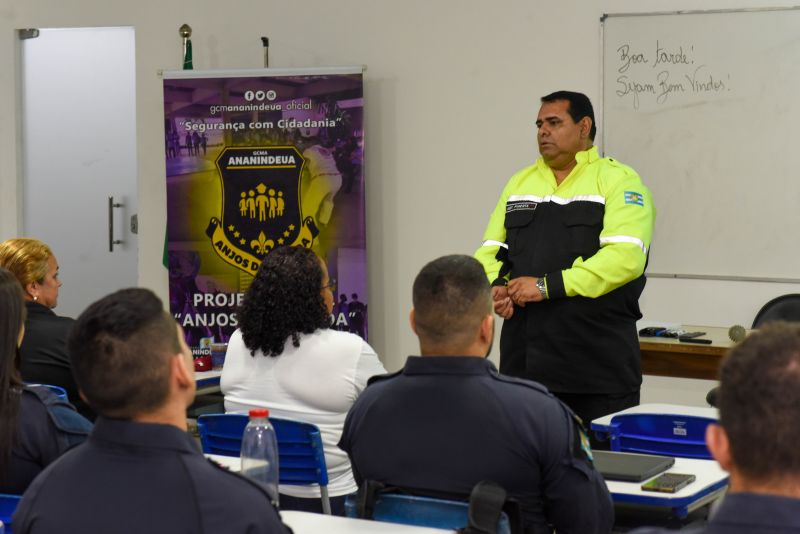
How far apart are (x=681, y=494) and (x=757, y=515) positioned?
1.31 metres

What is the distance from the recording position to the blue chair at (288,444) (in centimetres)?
317

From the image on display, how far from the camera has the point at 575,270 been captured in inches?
159

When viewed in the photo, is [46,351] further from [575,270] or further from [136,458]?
[136,458]

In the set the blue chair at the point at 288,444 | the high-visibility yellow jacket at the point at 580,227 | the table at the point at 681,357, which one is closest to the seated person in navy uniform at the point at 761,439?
the blue chair at the point at 288,444

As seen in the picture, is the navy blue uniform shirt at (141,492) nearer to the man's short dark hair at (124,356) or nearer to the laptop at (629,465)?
the man's short dark hair at (124,356)

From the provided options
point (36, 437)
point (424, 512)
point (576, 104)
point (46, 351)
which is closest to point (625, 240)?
point (576, 104)

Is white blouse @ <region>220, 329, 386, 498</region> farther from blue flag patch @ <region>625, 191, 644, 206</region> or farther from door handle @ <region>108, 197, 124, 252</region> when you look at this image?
door handle @ <region>108, 197, 124, 252</region>

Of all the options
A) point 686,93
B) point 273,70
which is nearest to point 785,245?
point 686,93

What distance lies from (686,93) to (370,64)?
6.37ft

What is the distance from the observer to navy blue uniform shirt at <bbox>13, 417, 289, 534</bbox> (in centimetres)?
168

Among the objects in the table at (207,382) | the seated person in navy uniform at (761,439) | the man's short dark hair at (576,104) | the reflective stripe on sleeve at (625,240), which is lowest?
the table at (207,382)

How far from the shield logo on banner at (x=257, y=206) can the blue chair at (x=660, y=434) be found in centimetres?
332

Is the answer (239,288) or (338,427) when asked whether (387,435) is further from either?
(239,288)

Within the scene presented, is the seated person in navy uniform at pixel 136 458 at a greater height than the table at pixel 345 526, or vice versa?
the seated person in navy uniform at pixel 136 458
